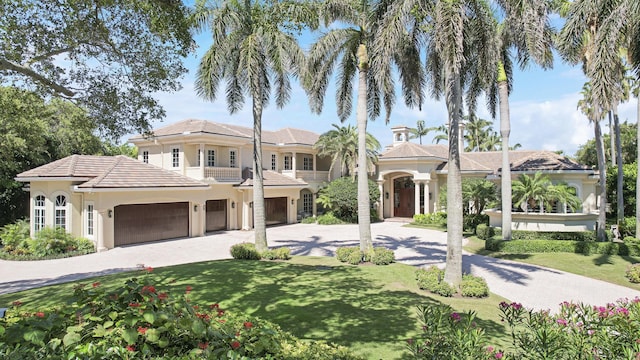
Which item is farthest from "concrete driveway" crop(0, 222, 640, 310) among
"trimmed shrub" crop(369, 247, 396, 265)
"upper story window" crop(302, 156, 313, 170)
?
"upper story window" crop(302, 156, 313, 170)

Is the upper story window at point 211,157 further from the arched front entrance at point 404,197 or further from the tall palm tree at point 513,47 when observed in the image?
the tall palm tree at point 513,47

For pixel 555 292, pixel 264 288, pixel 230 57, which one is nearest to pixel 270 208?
pixel 230 57

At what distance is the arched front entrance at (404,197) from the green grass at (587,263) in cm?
1743

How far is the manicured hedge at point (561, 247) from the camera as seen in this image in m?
17.8

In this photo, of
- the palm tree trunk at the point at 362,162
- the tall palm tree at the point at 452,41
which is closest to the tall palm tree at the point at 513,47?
the tall palm tree at the point at 452,41

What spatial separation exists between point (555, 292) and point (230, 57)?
16.4 meters

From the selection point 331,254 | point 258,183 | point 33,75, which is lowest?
point 331,254

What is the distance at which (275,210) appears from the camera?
32.6 m

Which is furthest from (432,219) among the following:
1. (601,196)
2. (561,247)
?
(561,247)

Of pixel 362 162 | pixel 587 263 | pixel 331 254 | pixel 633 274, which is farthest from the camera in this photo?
pixel 331 254

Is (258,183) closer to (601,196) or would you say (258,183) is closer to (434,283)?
(434,283)

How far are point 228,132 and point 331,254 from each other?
14.7 metres

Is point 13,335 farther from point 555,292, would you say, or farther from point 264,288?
point 555,292

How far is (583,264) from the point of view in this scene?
16.4 metres
